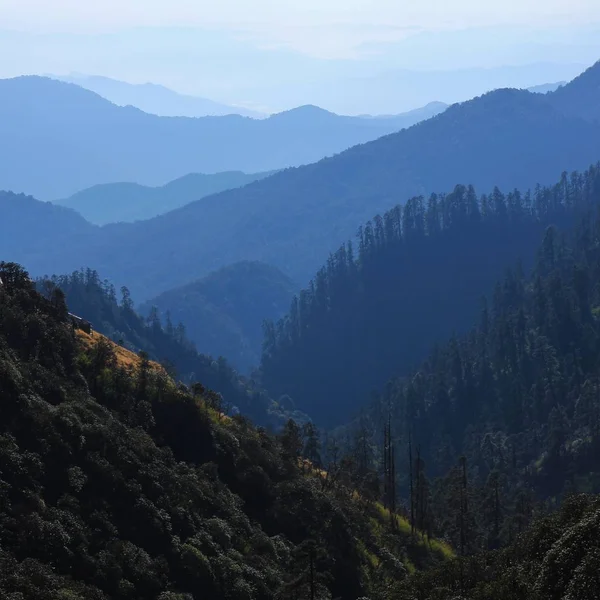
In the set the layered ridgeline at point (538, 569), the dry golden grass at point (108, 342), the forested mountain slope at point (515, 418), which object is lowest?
the forested mountain slope at point (515, 418)

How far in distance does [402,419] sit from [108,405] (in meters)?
135

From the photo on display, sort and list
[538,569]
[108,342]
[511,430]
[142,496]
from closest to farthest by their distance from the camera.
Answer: [538,569] < [142,496] < [108,342] < [511,430]

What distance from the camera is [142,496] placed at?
5450cm

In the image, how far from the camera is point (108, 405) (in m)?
67.0

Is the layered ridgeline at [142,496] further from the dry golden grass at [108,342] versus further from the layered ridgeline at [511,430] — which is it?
the layered ridgeline at [511,430]

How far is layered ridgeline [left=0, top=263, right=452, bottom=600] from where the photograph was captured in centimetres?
4569

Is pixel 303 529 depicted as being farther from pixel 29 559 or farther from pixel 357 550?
pixel 29 559

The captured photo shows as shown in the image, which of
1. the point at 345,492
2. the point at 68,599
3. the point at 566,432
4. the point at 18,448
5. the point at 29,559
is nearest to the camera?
the point at 68,599

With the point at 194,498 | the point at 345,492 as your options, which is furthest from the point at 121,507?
the point at 345,492

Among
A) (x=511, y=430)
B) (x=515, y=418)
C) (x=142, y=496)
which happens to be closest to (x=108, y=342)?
(x=142, y=496)

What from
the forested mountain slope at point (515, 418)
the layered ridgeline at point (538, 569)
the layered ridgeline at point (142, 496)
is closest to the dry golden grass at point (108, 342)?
the layered ridgeline at point (142, 496)

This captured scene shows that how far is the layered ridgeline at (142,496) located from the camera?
45688 millimetres

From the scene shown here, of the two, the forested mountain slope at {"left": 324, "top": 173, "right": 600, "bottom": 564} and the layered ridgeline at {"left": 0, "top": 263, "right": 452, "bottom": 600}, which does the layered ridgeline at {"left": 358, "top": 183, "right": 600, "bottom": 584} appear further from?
the layered ridgeline at {"left": 0, "top": 263, "right": 452, "bottom": 600}

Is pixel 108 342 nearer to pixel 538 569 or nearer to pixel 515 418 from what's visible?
pixel 538 569
